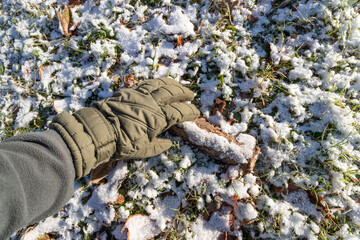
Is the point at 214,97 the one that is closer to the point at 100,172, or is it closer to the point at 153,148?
the point at 153,148

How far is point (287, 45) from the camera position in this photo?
2.43 meters

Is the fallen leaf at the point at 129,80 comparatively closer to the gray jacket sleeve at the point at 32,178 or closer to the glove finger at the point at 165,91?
the glove finger at the point at 165,91

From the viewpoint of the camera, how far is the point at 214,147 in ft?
6.68

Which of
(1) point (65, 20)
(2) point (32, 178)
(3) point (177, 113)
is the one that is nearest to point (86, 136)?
(2) point (32, 178)

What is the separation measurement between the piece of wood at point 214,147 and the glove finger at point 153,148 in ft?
0.52

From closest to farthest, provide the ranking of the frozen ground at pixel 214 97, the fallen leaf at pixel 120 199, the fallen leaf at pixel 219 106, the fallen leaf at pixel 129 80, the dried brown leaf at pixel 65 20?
the frozen ground at pixel 214 97 → the fallen leaf at pixel 120 199 → the fallen leaf at pixel 219 106 → the fallen leaf at pixel 129 80 → the dried brown leaf at pixel 65 20

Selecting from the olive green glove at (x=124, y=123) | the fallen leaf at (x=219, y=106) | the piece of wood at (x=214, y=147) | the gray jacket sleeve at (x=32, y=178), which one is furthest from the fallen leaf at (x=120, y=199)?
the fallen leaf at (x=219, y=106)

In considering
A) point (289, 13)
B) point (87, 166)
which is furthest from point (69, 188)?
point (289, 13)

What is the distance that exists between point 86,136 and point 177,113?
0.77m

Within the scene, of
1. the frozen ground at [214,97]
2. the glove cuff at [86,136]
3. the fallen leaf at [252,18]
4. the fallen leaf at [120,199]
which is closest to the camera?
the glove cuff at [86,136]

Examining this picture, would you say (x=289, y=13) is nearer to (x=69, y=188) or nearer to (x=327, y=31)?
(x=327, y=31)

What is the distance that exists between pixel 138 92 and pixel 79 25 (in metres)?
1.47

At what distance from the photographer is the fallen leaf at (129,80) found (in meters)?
2.41

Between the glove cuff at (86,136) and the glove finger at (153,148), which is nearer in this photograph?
the glove cuff at (86,136)
